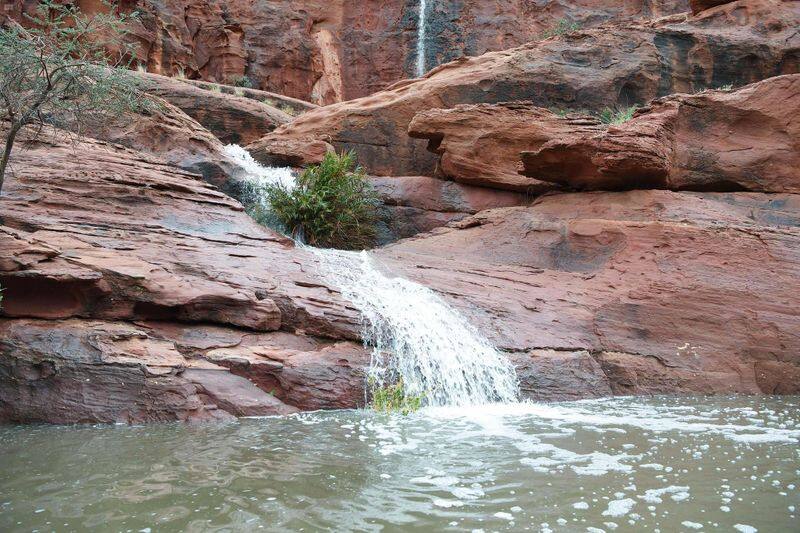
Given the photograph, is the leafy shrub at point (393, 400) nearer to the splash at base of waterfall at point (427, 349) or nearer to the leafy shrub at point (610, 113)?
the splash at base of waterfall at point (427, 349)

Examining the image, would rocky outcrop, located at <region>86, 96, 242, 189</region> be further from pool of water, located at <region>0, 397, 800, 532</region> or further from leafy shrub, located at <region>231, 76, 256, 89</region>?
leafy shrub, located at <region>231, 76, 256, 89</region>

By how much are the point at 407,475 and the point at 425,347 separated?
13.9 ft

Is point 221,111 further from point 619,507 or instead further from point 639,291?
point 619,507

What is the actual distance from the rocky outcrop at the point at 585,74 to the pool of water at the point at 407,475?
36.2 feet

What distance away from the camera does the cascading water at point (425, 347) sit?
29.3 ft

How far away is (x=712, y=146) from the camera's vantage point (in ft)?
46.3

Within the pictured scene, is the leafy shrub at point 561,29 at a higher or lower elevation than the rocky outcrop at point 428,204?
higher

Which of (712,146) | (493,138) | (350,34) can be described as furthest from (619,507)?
(350,34)

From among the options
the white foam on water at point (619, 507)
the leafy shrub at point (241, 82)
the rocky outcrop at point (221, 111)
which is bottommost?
the white foam on water at point (619, 507)

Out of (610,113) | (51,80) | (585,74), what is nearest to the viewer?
(51,80)

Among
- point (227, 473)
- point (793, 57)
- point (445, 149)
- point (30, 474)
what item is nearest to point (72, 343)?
point (30, 474)

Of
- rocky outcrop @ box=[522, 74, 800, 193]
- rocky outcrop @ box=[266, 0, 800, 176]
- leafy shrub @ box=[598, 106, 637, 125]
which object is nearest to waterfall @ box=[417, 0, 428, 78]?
rocky outcrop @ box=[266, 0, 800, 176]

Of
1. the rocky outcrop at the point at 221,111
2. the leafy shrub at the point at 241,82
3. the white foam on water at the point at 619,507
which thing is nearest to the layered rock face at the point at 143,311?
the white foam on water at the point at 619,507

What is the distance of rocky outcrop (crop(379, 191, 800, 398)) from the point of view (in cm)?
1011
